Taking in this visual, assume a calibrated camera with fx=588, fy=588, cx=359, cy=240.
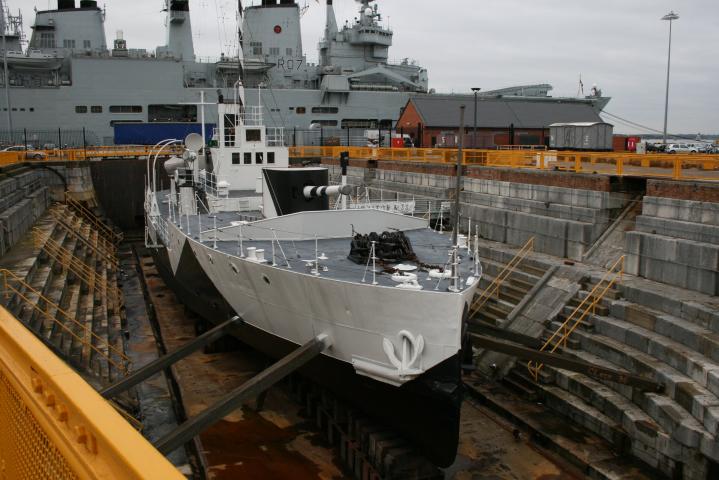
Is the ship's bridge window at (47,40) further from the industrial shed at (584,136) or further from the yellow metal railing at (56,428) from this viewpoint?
the yellow metal railing at (56,428)

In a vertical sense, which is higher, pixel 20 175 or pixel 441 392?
pixel 20 175

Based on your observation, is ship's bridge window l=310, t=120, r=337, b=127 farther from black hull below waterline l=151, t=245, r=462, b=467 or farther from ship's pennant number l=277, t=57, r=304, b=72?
black hull below waterline l=151, t=245, r=462, b=467

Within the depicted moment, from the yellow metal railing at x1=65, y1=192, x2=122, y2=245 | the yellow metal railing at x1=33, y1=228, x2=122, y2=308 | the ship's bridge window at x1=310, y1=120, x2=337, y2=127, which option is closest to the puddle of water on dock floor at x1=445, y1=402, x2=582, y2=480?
the yellow metal railing at x1=33, y1=228, x2=122, y2=308

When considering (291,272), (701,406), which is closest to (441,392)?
(291,272)

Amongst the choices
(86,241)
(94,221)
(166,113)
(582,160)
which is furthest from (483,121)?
(86,241)

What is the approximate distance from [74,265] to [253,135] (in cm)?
761

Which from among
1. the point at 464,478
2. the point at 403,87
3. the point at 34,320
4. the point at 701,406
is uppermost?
the point at 403,87

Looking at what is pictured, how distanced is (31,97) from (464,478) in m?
49.3

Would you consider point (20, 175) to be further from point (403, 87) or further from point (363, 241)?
point (403, 87)

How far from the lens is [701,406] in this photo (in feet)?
32.9

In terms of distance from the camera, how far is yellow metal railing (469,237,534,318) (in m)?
17.6

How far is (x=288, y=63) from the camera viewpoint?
55938 mm

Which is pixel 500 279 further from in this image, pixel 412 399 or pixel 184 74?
pixel 184 74

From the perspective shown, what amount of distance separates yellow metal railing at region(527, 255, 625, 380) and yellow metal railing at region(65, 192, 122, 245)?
88.7ft
